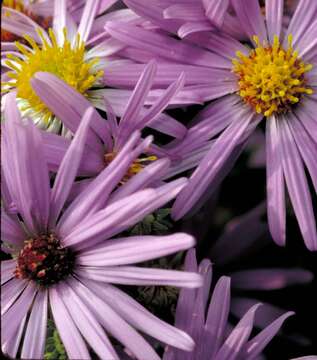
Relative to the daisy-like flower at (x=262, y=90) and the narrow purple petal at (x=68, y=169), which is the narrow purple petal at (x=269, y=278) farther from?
the narrow purple petal at (x=68, y=169)

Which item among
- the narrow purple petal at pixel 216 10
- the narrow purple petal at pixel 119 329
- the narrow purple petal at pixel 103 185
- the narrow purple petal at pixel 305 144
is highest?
the narrow purple petal at pixel 216 10

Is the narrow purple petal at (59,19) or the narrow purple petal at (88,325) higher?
the narrow purple petal at (59,19)

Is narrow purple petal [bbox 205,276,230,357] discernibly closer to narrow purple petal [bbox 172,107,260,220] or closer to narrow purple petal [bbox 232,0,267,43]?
narrow purple petal [bbox 172,107,260,220]

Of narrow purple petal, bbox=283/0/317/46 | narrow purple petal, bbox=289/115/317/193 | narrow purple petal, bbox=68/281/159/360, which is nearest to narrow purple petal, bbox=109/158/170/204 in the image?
narrow purple petal, bbox=68/281/159/360

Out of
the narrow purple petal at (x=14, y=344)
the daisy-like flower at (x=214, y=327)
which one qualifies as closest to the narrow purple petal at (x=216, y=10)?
the daisy-like flower at (x=214, y=327)

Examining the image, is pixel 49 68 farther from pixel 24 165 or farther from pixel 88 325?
pixel 88 325

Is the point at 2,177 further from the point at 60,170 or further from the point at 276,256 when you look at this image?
the point at 276,256
